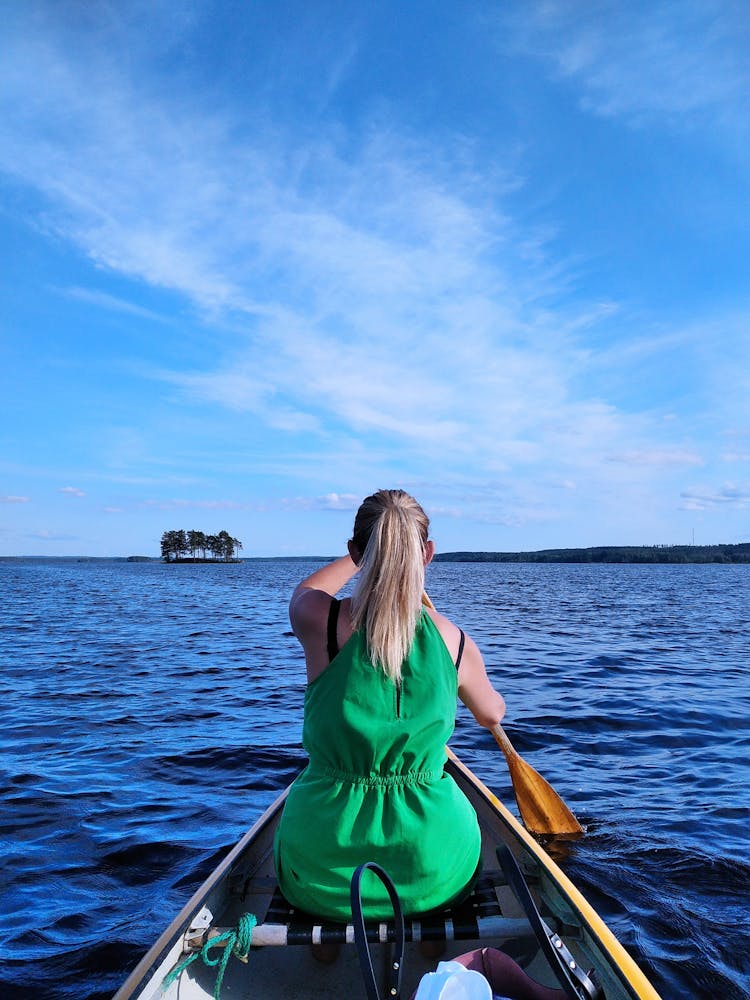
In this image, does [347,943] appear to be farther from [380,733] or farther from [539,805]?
[539,805]

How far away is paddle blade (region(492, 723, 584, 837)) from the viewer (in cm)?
653

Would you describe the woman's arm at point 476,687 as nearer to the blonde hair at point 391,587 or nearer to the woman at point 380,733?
the woman at point 380,733

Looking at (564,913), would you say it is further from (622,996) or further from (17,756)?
(17,756)

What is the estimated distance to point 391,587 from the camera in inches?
116

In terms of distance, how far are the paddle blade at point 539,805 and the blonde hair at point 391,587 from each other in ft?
13.2

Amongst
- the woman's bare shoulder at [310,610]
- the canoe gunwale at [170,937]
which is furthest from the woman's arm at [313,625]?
the canoe gunwale at [170,937]

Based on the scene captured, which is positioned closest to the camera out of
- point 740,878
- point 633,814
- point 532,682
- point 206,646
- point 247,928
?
point 247,928

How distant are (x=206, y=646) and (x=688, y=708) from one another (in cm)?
1422

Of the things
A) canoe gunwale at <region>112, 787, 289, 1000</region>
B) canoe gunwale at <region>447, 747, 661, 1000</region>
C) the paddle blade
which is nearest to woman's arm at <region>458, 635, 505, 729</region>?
canoe gunwale at <region>447, 747, 661, 1000</region>

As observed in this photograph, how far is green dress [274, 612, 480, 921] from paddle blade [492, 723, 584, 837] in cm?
349

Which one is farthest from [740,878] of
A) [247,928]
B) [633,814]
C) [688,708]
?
[688,708]

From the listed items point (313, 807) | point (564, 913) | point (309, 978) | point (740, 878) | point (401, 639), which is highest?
point (401, 639)

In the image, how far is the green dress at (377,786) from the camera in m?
2.96

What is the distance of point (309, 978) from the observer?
374 cm
